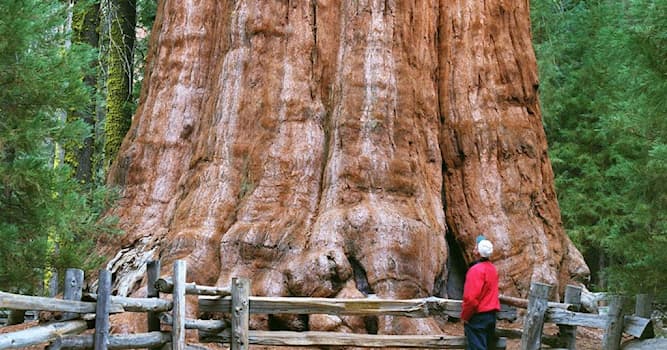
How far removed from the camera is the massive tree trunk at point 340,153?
35.0 ft

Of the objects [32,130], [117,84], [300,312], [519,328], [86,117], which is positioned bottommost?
[519,328]

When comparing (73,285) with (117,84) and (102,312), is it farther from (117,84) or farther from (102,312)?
(117,84)

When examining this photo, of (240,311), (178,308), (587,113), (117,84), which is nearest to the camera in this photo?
(178,308)

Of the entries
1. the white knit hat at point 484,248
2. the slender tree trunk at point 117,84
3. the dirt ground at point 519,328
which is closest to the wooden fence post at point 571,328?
the dirt ground at point 519,328

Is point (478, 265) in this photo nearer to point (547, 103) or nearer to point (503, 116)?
point (503, 116)

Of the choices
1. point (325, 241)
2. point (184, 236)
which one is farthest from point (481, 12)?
point (184, 236)

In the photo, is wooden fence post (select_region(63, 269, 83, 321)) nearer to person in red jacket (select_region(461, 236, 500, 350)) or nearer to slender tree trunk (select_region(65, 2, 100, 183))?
person in red jacket (select_region(461, 236, 500, 350))

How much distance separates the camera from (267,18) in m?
12.3

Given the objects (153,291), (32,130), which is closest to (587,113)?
(153,291)

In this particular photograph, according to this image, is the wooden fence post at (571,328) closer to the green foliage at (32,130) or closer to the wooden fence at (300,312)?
the wooden fence at (300,312)

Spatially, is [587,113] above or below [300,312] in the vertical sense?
above

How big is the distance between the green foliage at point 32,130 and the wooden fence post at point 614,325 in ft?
21.6

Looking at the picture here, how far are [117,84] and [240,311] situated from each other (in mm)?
10240

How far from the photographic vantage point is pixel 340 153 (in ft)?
37.5
